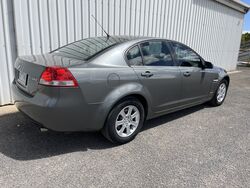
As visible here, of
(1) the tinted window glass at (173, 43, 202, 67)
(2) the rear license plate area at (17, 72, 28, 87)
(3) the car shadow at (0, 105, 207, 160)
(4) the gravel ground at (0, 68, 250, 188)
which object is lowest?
(4) the gravel ground at (0, 68, 250, 188)

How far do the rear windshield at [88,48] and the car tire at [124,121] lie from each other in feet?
2.56

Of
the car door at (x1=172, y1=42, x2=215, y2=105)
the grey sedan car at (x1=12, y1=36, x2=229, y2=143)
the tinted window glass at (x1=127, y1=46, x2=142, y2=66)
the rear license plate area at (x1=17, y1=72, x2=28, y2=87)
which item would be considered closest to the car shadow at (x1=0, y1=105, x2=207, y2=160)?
the grey sedan car at (x1=12, y1=36, x2=229, y2=143)

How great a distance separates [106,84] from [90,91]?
0.77 feet

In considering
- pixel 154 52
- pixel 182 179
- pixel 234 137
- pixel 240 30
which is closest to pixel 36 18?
pixel 154 52

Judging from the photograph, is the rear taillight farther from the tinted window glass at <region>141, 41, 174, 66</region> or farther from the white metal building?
the white metal building

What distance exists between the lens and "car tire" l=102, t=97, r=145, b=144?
9.60 ft

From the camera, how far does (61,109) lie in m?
2.49

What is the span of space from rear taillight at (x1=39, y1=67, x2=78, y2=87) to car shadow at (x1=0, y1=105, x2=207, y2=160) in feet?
3.11

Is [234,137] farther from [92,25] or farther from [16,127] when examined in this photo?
[92,25]

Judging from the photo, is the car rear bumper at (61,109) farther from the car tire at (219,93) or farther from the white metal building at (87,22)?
the car tire at (219,93)

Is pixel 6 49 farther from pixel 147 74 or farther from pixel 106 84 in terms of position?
pixel 147 74

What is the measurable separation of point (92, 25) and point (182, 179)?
412 cm

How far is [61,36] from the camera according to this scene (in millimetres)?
4820

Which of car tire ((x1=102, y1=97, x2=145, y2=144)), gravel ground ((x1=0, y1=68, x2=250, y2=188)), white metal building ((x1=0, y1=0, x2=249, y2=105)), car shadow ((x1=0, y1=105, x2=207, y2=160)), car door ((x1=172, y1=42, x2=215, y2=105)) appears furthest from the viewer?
white metal building ((x1=0, y1=0, x2=249, y2=105))
